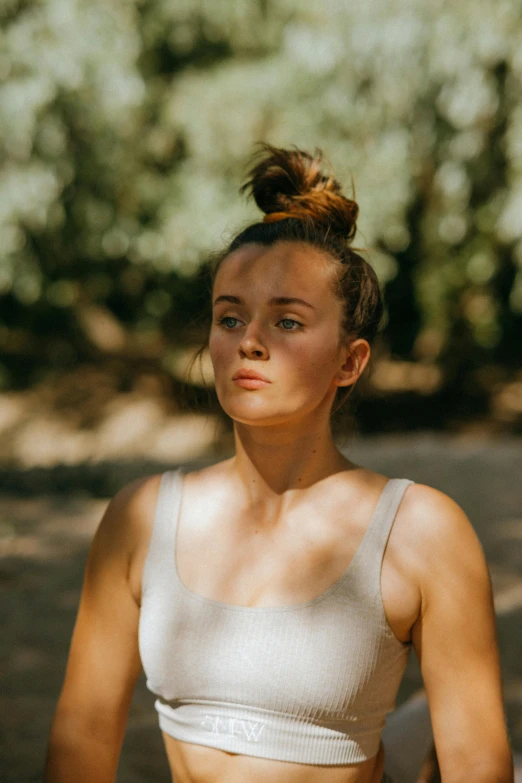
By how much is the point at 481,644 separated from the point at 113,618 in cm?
60

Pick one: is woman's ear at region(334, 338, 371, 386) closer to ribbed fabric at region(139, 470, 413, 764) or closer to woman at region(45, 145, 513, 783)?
woman at region(45, 145, 513, 783)

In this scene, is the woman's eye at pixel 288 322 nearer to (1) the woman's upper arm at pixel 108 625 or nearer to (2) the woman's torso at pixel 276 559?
(2) the woman's torso at pixel 276 559

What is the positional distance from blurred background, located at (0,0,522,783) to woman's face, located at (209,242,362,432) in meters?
1.90

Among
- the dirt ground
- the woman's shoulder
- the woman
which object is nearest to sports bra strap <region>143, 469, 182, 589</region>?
the woman

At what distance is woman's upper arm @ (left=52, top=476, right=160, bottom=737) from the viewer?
1469 millimetres

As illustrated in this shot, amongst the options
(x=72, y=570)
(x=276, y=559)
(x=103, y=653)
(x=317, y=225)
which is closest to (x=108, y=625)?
(x=103, y=653)

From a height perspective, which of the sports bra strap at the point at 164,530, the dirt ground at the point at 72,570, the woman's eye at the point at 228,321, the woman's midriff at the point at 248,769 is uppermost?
the woman's eye at the point at 228,321

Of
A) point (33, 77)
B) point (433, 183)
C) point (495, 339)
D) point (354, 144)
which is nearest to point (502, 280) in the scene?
point (495, 339)

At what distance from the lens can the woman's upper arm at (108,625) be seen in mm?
1469

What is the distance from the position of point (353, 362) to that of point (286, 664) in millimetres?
511

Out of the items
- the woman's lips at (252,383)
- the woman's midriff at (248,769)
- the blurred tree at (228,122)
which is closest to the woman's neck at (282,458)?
the woman's lips at (252,383)

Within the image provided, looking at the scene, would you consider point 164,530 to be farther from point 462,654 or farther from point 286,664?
point 462,654

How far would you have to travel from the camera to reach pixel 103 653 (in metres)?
1.48

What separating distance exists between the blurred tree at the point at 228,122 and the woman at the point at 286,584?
3.63m
